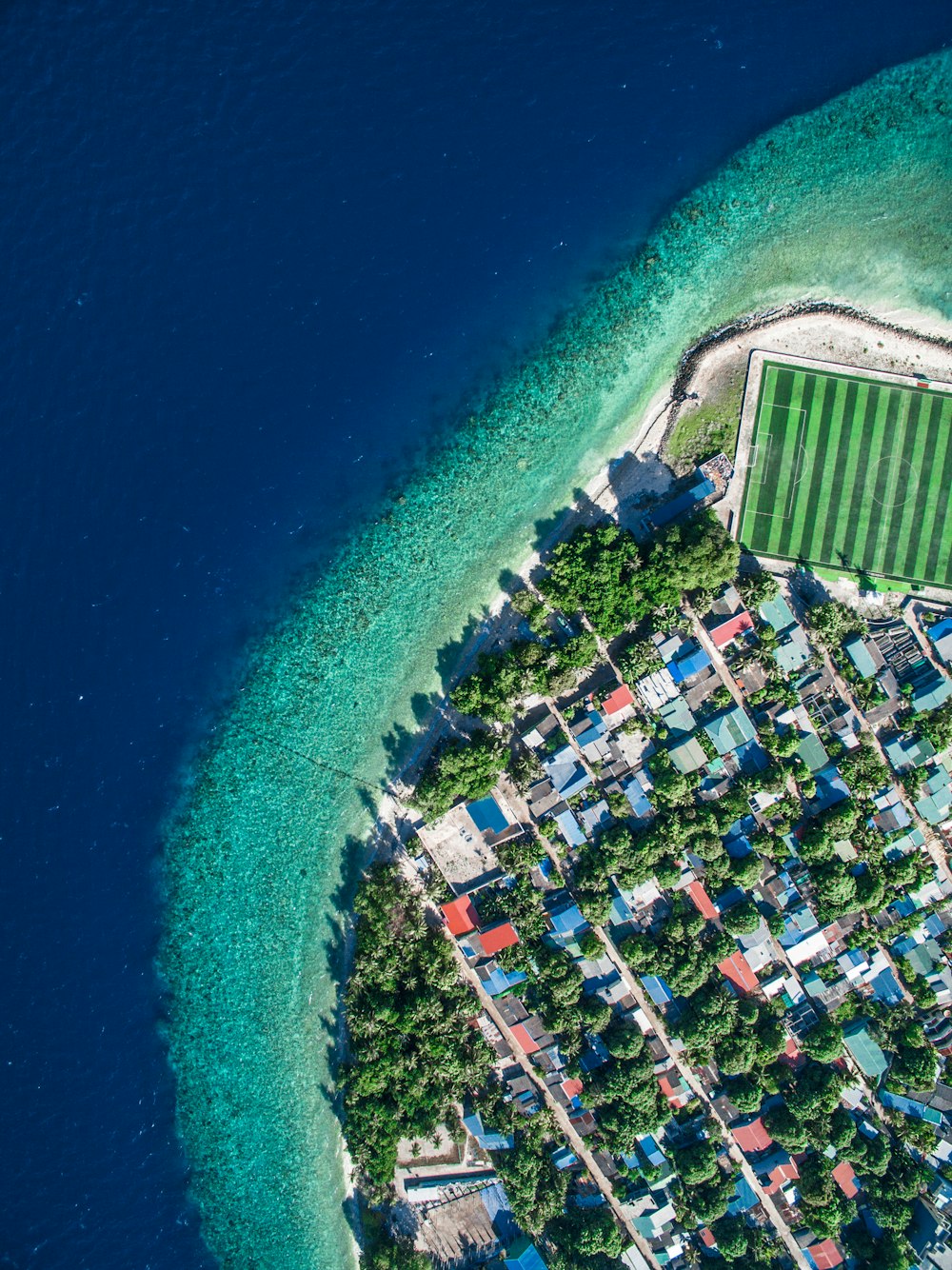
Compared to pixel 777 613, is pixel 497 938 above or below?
below

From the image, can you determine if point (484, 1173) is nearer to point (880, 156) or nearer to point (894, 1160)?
point (894, 1160)

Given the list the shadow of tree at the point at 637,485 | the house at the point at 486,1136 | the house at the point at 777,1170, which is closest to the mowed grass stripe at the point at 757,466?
the shadow of tree at the point at 637,485

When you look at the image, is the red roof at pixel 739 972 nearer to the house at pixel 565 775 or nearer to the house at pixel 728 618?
the house at pixel 565 775

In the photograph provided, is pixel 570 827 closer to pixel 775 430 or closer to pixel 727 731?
pixel 727 731

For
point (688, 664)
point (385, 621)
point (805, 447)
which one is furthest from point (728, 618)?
point (385, 621)

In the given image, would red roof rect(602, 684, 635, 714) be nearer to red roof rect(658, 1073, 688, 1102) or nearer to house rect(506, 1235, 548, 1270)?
red roof rect(658, 1073, 688, 1102)

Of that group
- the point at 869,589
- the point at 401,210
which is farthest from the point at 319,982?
the point at 401,210
